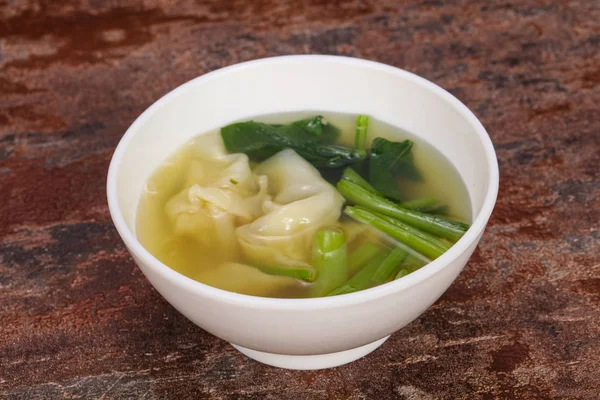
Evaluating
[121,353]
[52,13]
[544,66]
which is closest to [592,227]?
[544,66]

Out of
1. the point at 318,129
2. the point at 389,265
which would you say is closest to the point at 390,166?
the point at 318,129

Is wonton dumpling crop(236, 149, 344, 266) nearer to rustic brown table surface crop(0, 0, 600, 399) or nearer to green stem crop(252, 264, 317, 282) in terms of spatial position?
green stem crop(252, 264, 317, 282)

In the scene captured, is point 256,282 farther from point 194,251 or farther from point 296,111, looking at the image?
point 296,111

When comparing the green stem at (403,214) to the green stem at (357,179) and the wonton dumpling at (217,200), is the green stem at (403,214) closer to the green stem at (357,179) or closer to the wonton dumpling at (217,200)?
the green stem at (357,179)

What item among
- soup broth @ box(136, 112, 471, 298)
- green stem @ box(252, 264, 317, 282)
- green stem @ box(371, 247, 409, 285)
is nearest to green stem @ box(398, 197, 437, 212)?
soup broth @ box(136, 112, 471, 298)

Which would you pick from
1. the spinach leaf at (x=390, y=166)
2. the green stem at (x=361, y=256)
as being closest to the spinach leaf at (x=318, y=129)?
the spinach leaf at (x=390, y=166)

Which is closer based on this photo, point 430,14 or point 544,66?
point 544,66
